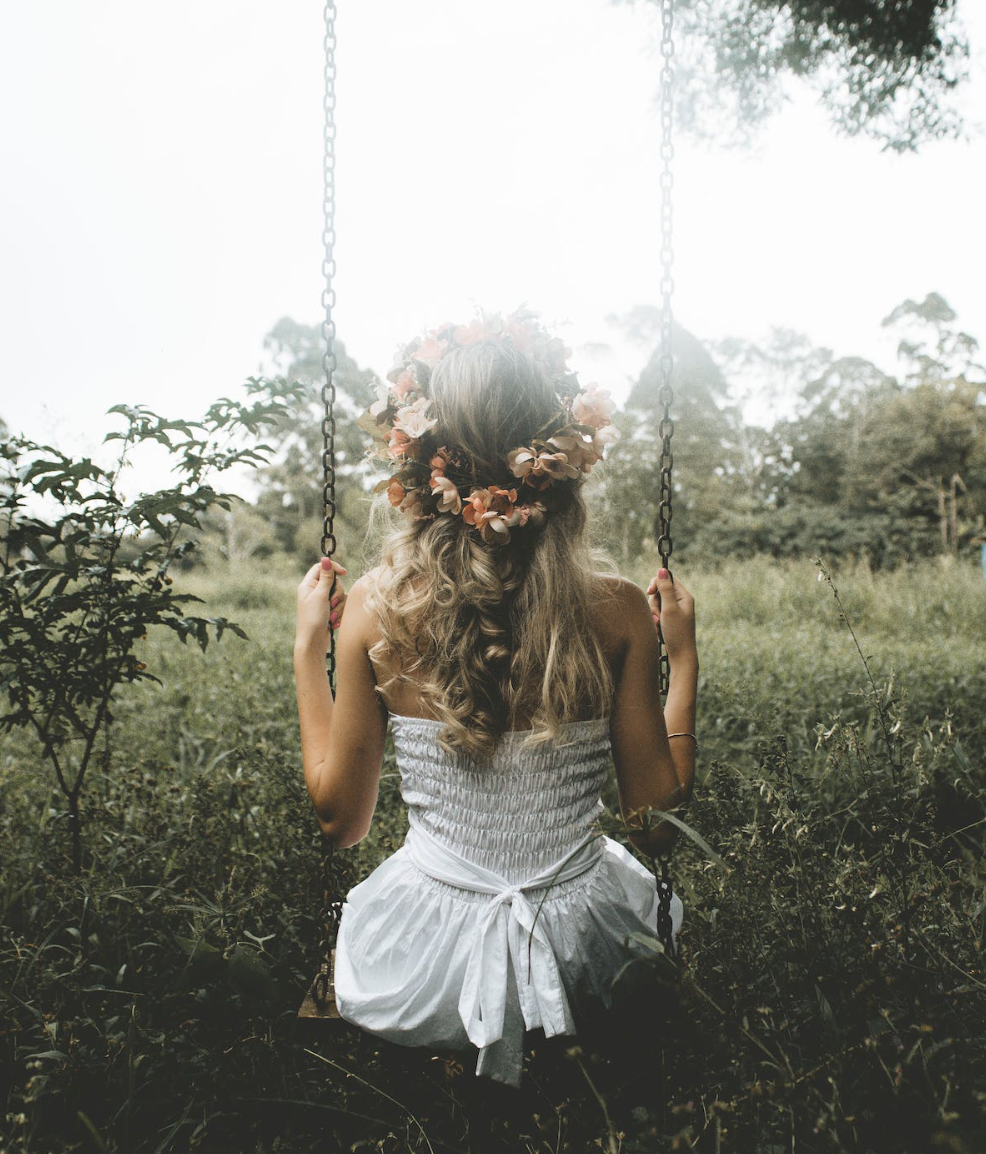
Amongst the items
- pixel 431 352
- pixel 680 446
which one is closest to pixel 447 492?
pixel 431 352

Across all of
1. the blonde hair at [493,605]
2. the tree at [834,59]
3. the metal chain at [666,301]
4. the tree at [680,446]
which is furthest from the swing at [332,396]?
the tree at [680,446]

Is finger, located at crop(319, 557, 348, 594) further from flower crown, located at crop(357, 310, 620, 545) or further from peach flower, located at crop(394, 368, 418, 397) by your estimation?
peach flower, located at crop(394, 368, 418, 397)

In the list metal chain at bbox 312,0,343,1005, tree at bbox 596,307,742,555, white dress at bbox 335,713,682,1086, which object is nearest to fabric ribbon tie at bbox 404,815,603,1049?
white dress at bbox 335,713,682,1086

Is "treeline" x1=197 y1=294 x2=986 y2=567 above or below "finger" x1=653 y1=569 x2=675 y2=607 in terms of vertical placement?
above

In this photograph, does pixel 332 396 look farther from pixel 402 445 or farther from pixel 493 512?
pixel 493 512

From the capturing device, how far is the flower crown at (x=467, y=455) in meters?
1.60

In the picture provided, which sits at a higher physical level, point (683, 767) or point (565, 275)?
point (565, 275)

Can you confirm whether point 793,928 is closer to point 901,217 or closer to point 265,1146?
point 265,1146

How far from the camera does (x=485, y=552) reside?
164 cm

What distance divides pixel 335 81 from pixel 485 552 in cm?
137

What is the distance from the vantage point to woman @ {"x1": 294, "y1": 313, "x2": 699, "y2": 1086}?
161cm

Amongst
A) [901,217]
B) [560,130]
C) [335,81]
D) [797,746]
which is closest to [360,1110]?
[335,81]

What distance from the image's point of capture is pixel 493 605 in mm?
1646

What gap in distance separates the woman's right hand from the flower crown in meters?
0.37
